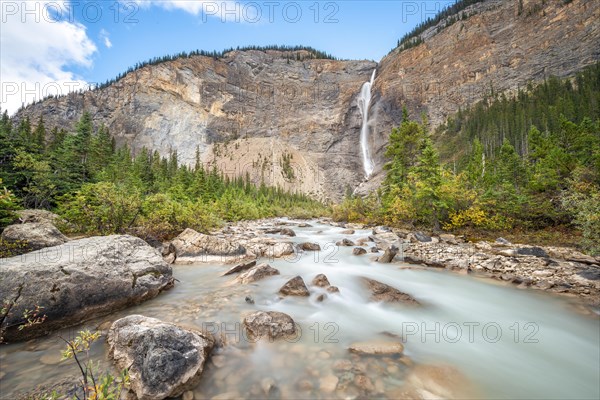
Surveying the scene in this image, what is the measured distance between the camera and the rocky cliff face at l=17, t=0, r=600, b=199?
7775 centimetres

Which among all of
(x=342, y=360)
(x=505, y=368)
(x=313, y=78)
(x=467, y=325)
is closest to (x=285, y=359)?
(x=342, y=360)

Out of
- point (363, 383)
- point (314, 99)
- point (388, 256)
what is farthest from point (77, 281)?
point (314, 99)

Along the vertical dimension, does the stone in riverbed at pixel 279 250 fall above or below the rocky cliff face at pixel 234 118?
below

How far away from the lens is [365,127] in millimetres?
102938

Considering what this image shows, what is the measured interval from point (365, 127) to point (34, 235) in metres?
106

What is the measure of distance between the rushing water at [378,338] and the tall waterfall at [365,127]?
3395 inches

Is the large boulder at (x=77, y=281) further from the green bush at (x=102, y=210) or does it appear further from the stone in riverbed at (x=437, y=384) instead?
the stone in riverbed at (x=437, y=384)

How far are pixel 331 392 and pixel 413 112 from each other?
333ft

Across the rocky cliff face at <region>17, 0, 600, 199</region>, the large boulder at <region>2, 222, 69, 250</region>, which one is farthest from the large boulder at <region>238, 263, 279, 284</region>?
the rocky cliff face at <region>17, 0, 600, 199</region>

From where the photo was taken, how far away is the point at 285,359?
14.0 feet

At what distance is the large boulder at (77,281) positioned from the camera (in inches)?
181

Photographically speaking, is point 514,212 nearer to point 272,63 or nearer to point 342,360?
point 342,360

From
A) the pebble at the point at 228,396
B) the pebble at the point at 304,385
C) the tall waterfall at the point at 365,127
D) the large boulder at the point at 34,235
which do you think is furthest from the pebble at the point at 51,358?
the tall waterfall at the point at 365,127

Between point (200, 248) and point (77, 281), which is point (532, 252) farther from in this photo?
point (77, 281)
